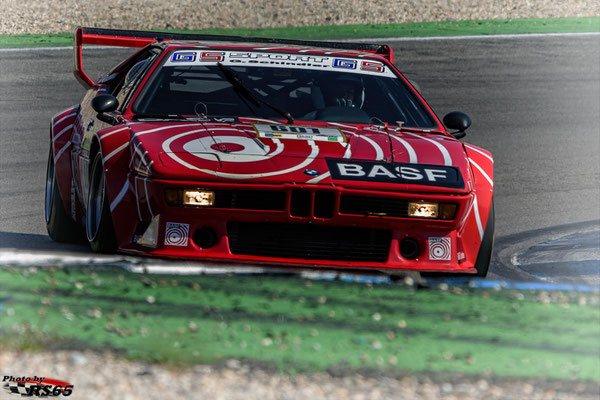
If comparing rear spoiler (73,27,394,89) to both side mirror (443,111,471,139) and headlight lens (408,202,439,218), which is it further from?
headlight lens (408,202,439,218)

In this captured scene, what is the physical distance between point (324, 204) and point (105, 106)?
158 centimetres

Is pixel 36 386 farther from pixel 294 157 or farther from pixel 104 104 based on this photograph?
pixel 104 104

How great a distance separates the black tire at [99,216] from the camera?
200 inches

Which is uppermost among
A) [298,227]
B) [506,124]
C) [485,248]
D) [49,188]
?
[298,227]

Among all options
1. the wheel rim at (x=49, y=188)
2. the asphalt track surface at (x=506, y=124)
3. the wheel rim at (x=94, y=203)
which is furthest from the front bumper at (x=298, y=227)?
the wheel rim at (x=49, y=188)

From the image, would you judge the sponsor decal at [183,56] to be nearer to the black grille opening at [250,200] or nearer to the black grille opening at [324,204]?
the black grille opening at [250,200]

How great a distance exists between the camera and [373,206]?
485 centimetres

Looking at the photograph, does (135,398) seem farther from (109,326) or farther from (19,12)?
(19,12)

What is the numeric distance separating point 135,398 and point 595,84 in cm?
1426

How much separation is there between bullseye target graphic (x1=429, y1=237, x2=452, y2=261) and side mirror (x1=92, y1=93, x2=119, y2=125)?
1.83 metres

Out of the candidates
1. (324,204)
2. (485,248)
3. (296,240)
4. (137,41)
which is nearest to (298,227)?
(296,240)

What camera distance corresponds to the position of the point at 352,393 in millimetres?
3393

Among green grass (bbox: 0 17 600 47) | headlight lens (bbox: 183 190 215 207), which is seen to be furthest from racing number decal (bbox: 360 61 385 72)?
green grass (bbox: 0 17 600 47)

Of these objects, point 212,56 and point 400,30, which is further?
point 400,30
